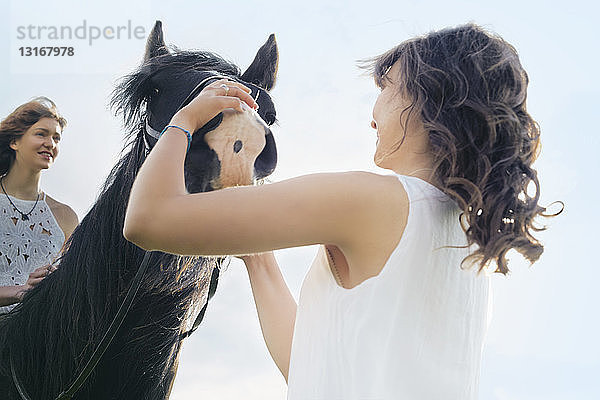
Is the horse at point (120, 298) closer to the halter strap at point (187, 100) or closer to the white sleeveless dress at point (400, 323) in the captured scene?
the halter strap at point (187, 100)

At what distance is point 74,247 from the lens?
3.24ft

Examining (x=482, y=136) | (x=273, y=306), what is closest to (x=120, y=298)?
(x=273, y=306)

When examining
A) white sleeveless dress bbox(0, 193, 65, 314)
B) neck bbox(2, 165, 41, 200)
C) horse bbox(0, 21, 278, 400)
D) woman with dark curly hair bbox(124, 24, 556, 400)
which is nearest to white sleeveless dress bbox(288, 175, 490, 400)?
woman with dark curly hair bbox(124, 24, 556, 400)

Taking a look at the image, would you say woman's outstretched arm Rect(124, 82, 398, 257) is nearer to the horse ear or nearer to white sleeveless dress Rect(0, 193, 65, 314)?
the horse ear

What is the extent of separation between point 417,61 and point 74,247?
0.69 metres

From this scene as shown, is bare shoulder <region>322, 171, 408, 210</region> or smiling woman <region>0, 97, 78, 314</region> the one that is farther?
smiling woman <region>0, 97, 78, 314</region>

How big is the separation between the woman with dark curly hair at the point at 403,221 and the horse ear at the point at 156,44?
1.38 feet

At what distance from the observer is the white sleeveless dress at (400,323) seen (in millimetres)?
558

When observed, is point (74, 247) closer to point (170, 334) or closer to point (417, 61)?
point (170, 334)

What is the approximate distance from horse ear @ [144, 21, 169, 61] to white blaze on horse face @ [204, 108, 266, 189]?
1.13 feet

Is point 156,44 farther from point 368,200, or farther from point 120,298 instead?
point 368,200

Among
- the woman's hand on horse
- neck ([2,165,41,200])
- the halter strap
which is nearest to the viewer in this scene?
the woman's hand on horse

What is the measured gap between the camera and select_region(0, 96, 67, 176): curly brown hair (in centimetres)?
155

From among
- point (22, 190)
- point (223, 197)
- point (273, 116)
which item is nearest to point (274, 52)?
point (273, 116)
